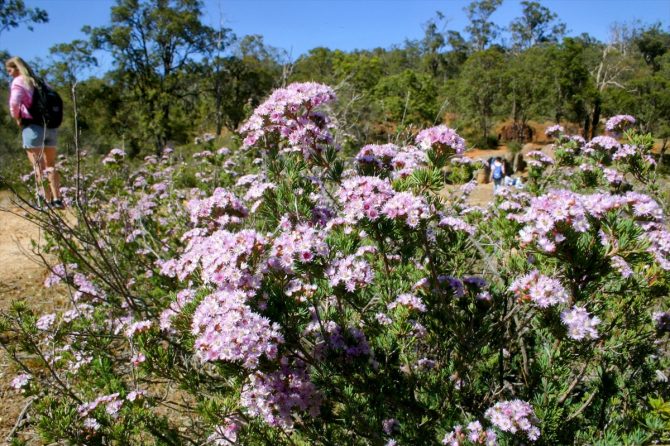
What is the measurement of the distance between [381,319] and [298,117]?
133 centimetres

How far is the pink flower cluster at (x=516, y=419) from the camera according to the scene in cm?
203

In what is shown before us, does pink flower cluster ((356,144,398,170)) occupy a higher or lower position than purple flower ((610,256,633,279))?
higher

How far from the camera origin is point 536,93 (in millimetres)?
31031

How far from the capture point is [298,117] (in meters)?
2.83

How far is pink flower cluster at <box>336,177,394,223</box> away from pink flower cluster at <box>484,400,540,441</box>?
1.07 meters

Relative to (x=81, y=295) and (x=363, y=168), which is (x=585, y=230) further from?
(x=81, y=295)

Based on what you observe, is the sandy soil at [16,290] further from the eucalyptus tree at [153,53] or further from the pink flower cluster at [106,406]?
the eucalyptus tree at [153,53]

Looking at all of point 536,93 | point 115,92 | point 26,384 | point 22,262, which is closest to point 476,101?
point 536,93

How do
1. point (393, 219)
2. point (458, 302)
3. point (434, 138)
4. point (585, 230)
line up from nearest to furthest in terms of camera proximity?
point (585, 230), point (393, 219), point (434, 138), point (458, 302)

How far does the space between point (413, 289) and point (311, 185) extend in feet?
2.76

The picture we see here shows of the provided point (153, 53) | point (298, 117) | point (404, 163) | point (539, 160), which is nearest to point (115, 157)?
point (298, 117)

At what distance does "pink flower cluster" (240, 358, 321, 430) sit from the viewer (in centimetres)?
211

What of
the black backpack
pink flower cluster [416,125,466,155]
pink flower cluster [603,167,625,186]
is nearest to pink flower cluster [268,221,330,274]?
pink flower cluster [416,125,466,155]

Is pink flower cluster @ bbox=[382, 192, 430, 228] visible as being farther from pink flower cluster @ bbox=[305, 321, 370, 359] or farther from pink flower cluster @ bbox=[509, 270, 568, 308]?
pink flower cluster @ bbox=[305, 321, 370, 359]
